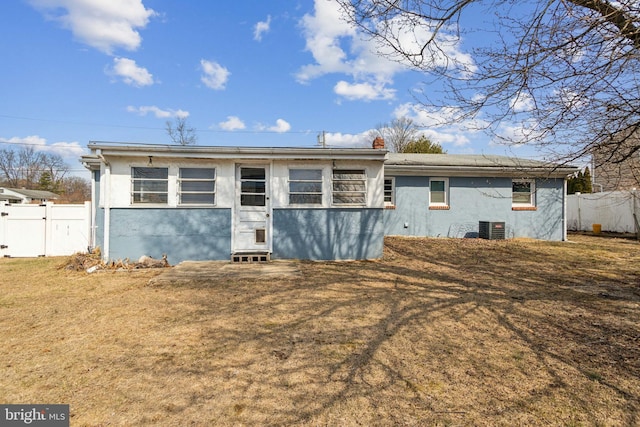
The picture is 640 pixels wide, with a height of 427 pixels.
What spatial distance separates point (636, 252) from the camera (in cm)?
1004

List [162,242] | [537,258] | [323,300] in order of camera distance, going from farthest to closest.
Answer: [537,258] < [162,242] < [323,300]

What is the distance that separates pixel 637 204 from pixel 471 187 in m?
8.23

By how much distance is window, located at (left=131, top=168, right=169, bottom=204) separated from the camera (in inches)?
322

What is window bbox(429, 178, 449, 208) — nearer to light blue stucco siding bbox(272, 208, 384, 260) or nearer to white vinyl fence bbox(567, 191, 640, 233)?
light blue stucco siding bbox(272, 208, 384, 260)

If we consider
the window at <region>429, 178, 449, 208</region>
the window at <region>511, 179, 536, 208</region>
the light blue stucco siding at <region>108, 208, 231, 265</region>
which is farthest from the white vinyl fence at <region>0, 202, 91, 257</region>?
the window at <region>511, 179, 536, 208</region>

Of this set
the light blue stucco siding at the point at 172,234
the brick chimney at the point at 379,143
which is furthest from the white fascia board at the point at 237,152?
the light blue stucco siding at the point at 172,234

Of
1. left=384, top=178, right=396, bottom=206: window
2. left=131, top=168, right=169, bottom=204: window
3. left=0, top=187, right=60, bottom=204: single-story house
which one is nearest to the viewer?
left=131, top=168, right=169, bottom=204: window

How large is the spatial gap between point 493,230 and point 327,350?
11.3 m

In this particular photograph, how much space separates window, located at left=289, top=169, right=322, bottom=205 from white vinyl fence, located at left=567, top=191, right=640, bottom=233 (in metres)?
13.1

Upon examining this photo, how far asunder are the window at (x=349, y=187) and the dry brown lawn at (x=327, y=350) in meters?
2.79

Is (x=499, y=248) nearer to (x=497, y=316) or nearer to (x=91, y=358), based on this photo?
(x=497, y=316)

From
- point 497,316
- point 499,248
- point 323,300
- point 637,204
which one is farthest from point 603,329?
point 637,204

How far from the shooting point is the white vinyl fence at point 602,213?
15.1 metres

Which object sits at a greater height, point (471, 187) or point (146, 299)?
point (471, 187)
